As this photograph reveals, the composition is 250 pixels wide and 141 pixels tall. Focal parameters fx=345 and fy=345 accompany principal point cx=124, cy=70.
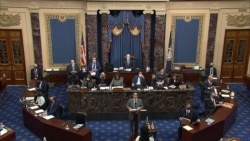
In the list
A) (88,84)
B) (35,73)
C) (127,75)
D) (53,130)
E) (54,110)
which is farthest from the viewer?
(35,73)

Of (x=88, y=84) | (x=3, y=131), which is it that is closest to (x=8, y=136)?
(x=3, y=131)

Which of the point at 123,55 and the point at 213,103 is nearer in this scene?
the point at 213,103

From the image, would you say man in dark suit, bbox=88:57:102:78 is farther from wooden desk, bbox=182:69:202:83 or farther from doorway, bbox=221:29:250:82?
doorway, bbox=221:29:250:82

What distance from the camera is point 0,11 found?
620 inches

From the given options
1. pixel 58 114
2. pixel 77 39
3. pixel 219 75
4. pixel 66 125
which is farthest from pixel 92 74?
pixel 219 75

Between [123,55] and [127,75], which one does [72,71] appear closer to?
[123,55]

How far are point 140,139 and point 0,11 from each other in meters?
10.4

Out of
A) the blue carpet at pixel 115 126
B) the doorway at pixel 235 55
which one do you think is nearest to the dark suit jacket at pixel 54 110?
the blue carpet at pixel 115 126

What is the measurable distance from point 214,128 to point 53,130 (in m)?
5.27

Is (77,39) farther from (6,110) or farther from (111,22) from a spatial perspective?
(6,110)

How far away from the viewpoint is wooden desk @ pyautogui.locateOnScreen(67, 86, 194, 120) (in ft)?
43.2

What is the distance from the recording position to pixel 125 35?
16.3 m

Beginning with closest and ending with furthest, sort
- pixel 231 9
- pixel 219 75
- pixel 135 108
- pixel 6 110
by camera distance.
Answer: pixel 135 108 → pixel 6 110 → pixel 231 9 → pixel 219 75

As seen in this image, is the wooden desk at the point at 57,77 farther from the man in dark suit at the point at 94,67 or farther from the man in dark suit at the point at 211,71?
the man in dark suit at the point at 211,71
